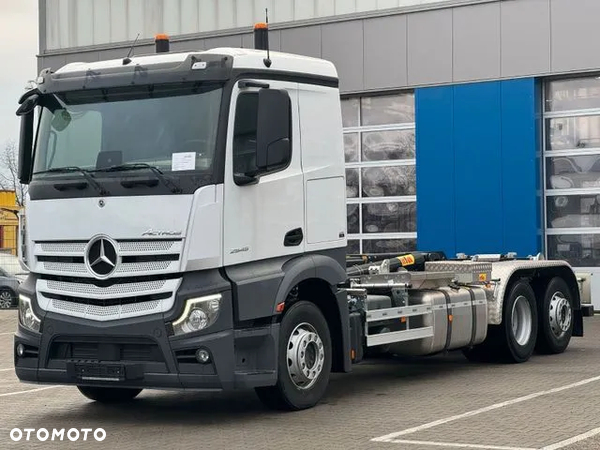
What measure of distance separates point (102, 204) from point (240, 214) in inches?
45.4

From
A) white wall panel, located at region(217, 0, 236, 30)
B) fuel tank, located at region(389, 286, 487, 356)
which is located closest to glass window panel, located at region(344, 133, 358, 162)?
white wall panel, located at region(217, 0, 236, 30)

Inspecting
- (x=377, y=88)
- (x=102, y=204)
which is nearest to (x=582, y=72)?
(x=377, y=88)

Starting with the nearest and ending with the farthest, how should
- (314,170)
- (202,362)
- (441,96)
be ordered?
(202,362), (314,170), (441,96)

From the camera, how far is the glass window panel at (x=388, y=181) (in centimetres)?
2366

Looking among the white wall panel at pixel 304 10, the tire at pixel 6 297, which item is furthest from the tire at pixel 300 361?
the tire at pixel 6 297

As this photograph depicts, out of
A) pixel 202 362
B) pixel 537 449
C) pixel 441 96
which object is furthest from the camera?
pixel 441 96

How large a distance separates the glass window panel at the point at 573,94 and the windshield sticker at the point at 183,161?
44.2 feet

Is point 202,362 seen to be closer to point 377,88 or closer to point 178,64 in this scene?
point 178,64

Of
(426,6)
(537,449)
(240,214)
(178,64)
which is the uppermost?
(426,6)

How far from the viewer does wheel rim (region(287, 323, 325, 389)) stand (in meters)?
10.3

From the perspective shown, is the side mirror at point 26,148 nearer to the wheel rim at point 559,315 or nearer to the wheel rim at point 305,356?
the wheel rim at point 305,356

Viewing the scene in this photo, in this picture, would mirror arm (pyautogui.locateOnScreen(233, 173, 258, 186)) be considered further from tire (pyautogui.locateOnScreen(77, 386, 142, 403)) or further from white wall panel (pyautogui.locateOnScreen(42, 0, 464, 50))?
white wall panel (pyautogui.locateOnScreen(42, 0, 464, 50))

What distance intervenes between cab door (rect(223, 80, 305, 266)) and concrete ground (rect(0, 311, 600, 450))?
59.1 inches

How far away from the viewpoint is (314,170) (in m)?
10.8
